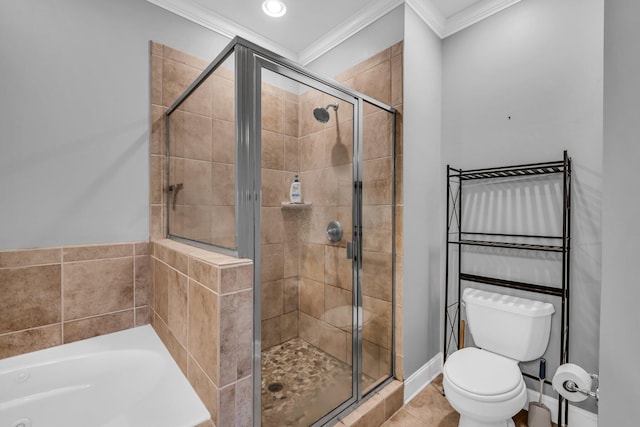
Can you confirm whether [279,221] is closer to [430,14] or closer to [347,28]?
[347,28]

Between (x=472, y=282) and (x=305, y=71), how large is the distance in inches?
67.6

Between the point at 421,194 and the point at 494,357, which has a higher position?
the point at 421,194

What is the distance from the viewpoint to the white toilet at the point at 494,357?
135cm

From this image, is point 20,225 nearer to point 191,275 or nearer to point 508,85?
point 191,275

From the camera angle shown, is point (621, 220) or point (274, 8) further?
point (274, 8)

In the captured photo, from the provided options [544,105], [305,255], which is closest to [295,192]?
[305,255]

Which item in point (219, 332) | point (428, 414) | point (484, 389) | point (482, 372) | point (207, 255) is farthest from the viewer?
point (428, 414)

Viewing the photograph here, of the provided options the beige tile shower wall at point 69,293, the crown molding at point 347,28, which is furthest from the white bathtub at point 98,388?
the crown molding at point 347,28

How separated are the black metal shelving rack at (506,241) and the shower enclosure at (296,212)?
547 millimetres

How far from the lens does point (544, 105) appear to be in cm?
171

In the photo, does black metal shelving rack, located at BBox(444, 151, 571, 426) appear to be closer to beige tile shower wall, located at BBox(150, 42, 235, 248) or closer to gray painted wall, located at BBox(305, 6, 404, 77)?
gray painted wall, located at BBox(305, 6, 404, 77)

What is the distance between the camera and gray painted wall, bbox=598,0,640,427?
0.22m

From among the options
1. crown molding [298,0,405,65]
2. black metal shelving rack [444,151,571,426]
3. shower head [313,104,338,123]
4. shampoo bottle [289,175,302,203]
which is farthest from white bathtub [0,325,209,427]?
crown molding [298,0,405,65]

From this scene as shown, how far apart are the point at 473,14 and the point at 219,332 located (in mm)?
2452
